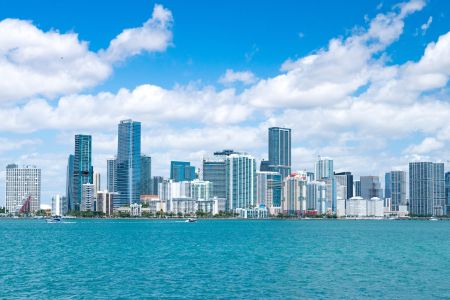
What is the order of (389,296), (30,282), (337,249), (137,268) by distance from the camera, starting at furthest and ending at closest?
(337,249), (137,268), (30,282), (389,296)

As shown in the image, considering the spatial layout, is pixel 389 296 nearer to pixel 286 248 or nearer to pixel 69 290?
pixel 69 290

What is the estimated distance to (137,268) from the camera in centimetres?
7956

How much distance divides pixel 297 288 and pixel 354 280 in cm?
847

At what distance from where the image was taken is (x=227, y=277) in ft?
235

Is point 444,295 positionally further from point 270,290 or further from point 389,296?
point 270,290

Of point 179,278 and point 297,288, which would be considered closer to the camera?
point 297,288

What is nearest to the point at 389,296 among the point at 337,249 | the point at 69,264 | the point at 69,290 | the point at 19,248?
the point at 69,290

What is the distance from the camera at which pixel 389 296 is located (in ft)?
195

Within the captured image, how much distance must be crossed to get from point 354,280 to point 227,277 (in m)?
13.1

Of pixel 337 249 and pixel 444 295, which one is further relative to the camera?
pixel 337 249

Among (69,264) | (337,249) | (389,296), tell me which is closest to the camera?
(389,296)

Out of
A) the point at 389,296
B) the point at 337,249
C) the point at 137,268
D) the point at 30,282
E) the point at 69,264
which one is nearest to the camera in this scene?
the point at 389,296

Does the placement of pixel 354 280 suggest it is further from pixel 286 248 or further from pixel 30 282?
pixel 286 248

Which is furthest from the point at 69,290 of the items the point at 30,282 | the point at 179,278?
the point at 179,278
